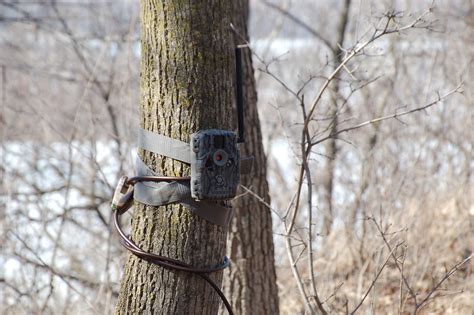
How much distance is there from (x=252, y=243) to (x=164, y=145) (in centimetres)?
216

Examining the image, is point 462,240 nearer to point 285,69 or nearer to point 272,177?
point 272,177

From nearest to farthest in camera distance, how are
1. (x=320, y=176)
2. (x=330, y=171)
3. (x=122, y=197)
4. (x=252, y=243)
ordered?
(x=122, y=197), (x=252, y=243), (x=330, y=171), (x=320, y=176)

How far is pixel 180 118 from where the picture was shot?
2818mm

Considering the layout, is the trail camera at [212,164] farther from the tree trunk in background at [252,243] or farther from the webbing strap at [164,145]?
the tree trunk in background at [252,243]

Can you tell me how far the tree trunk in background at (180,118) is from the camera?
2.81 metres

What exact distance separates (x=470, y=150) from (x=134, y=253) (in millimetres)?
5838

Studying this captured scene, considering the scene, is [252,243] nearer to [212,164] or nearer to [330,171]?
[212,164]

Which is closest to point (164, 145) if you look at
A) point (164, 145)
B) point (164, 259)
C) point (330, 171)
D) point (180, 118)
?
point (164, 145)

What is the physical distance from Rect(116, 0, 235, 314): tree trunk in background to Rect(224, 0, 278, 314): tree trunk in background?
192 centimetres

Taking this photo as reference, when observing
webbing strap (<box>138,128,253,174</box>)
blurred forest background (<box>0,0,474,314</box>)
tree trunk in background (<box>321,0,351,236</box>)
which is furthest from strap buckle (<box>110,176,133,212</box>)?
tree trunk in background (<box>321,0,351,236</box>)

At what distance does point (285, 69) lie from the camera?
13078mm

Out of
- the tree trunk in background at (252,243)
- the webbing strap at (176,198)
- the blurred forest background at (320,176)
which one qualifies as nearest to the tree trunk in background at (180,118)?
the webbing strap at (176,198)

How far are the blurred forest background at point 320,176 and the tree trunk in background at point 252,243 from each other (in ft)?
0.88

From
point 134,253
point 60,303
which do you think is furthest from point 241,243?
point 60,303
